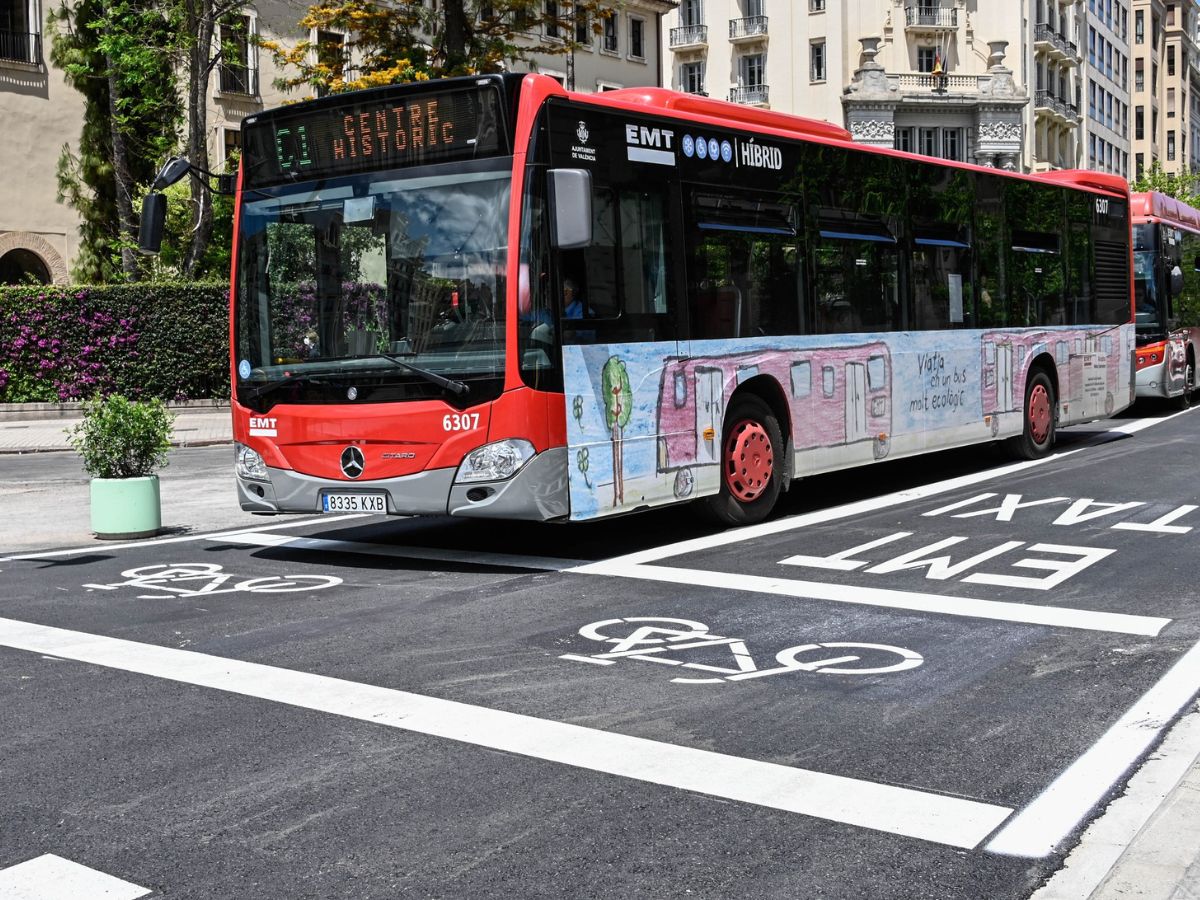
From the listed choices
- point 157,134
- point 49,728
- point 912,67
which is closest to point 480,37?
point 157,134

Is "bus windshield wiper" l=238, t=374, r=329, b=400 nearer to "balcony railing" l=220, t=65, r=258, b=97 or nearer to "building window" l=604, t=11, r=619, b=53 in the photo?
"balcony railing" l=220, t=65, r=258, b=97

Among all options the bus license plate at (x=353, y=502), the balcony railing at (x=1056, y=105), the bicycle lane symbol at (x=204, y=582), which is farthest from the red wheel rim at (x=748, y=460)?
the balcony railing at (x=1056, y=105)

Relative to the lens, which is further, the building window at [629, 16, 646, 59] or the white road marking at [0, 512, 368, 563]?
the building window at [629, 16, 646, 59]

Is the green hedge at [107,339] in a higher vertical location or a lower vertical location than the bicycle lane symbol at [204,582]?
higher

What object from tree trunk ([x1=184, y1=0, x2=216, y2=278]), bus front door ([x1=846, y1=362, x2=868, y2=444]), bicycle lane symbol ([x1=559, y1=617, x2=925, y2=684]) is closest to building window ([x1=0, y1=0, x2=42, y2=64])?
tree trunk ([x1=184, y1=0, x2=216, y2=278])

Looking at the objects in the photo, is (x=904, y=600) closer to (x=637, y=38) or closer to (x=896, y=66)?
(x=637, y=38)

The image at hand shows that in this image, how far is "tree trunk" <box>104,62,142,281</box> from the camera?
31359mm

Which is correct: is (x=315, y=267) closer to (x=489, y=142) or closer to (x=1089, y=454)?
(x=489, y=142)

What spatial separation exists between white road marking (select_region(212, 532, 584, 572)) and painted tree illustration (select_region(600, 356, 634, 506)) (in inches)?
23.2

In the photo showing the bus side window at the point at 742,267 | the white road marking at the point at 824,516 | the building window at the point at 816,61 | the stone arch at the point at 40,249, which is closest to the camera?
the white road marking at the point at 824,516

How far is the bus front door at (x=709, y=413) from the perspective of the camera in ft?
34.4

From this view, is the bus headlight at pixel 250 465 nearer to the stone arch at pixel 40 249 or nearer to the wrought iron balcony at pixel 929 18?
the stone arch at pixel 40 249

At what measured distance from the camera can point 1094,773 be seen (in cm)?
481

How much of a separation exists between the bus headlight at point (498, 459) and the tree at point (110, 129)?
2330 centimetres
